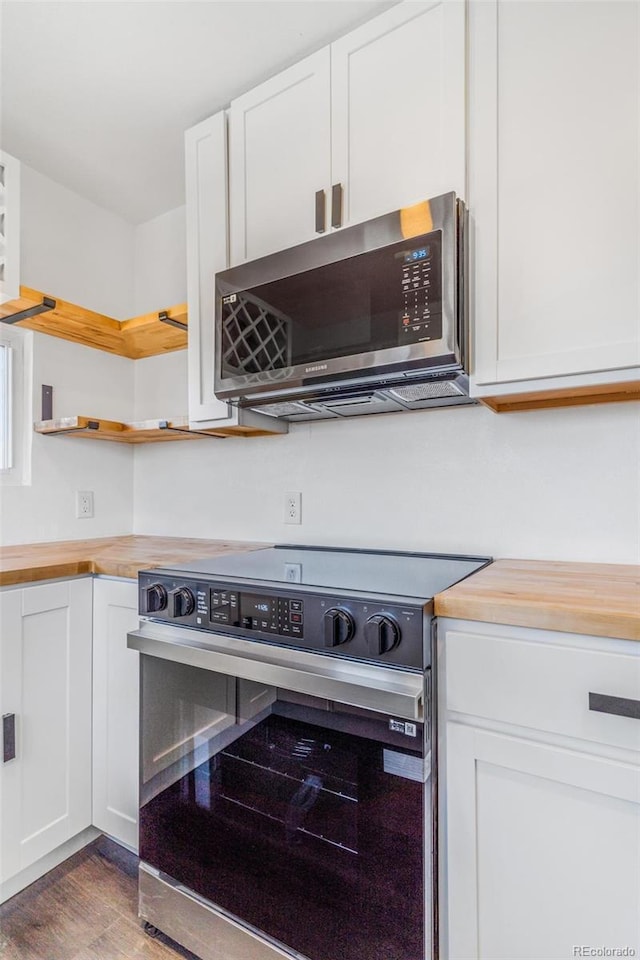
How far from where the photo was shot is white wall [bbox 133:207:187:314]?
2266 mm

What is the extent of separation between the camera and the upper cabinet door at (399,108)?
121 centimetres

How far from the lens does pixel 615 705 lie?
31.1 inches

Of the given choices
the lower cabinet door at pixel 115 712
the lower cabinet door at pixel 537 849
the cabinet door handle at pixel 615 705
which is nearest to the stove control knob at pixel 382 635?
the lower cabinet door at pixel 537 849

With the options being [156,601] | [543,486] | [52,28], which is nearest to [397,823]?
[156,601]

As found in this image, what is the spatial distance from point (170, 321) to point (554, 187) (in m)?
1.33

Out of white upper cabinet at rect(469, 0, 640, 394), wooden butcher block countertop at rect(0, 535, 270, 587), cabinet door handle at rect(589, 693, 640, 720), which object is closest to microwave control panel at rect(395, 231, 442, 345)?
white upper cabinet at rect(469, 0, 640, 394)

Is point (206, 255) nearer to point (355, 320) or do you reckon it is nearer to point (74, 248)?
point (355, 320)

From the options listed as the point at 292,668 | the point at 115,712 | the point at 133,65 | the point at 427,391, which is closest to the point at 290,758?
the point at 292,668

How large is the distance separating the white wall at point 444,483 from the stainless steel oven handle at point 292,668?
683 mm

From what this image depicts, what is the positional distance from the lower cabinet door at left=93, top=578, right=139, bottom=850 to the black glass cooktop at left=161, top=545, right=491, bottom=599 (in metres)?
0.34

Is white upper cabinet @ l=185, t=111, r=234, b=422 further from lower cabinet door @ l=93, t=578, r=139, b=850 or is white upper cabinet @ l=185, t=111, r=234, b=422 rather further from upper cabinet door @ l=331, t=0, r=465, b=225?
lower cabinet door @ l=93, t=578, r=139, b=850

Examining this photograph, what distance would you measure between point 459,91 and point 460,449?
0.92 meters

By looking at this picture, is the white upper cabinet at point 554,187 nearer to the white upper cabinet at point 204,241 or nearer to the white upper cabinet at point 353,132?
the white upper cabinet at point 353,132

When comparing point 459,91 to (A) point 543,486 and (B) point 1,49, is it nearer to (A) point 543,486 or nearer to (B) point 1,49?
(A) point 543,486
